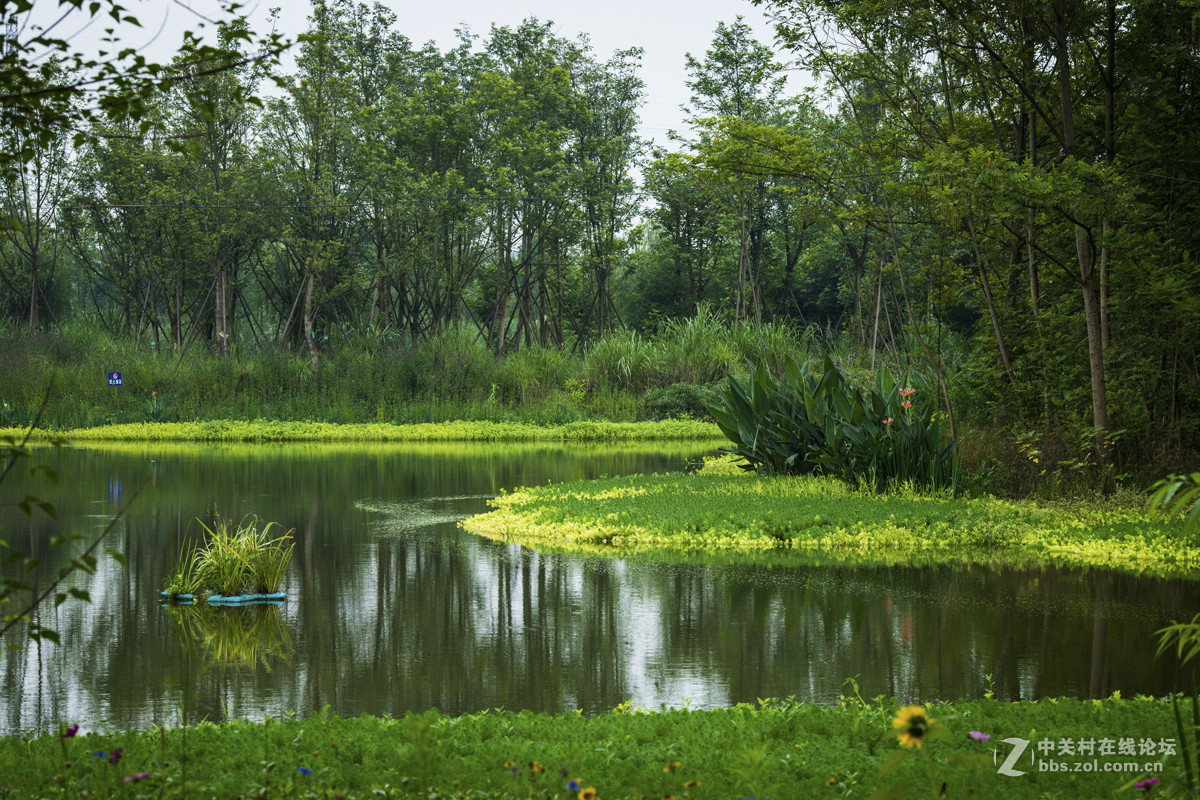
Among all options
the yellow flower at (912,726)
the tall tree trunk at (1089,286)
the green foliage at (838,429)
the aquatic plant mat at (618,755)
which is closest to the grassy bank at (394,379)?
the green foliage at (838,429)

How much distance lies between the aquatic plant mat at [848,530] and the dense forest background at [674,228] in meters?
1.52

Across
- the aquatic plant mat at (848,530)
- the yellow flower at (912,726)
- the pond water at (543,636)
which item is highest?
the yellow flower at (912,726)

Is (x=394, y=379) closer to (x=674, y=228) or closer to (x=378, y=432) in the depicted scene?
(x=378, y=432)

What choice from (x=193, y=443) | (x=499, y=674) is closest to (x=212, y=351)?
(x=193, y=443)

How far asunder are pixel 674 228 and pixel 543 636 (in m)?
37.3

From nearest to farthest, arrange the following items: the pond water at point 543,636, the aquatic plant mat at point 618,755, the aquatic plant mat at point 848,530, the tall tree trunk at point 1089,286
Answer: the aquatic plant mat at point 618,755 → the pond water at point 543,636 → the aquatic plant mat at point 848,530 → the tall tree trunk at point 1089,286

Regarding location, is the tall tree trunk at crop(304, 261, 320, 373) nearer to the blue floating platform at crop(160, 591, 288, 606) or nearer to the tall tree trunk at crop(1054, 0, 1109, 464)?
the blue floating platform at crop(160, 591, 288, 606)

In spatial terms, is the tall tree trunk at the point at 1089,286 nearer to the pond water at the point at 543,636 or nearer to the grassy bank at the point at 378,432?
the pond water at the point at 543,636

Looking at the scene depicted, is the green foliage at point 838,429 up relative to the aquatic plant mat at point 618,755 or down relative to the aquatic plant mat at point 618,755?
up

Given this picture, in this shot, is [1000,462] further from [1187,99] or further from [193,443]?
[193,443]

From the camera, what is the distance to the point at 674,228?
4369 cm

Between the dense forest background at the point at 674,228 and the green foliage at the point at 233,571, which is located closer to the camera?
the green foliage at the point at 233,571

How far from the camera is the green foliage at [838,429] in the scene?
→ 1321 cm

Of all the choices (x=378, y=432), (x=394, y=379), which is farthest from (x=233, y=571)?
(x=394, y=379)
